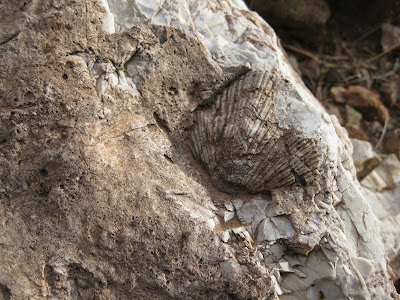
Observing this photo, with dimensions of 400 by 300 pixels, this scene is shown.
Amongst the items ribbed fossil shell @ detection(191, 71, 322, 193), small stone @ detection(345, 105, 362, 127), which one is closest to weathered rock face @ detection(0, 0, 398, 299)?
ribbed fossil shell @ detection(191, 71, 322, 193)

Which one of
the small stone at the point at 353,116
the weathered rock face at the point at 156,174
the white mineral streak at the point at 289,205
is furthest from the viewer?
the small stone at the point at 353,116

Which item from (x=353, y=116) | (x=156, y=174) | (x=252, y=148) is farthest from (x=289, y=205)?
(x=353, y=116)

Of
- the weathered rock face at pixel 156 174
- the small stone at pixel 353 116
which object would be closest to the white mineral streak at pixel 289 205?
the weathered rock face at pixel 156 174

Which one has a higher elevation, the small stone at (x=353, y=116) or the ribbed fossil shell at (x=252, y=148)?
the ribbed fossil shell at (x=252, y=148)

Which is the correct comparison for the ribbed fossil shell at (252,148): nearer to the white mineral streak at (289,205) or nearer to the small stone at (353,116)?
the white mineral streak at (289,205)

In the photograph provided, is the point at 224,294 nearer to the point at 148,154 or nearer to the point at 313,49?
the point at 148,154

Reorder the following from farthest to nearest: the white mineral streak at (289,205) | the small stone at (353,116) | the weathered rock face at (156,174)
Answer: the small stone at (353,116), the white mineral streak at (289,205), the weathered rock face at (156,174)

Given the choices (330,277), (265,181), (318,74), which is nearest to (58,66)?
(265,181)

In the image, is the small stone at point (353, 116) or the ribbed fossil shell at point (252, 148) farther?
the small stone at point (353, 116)
